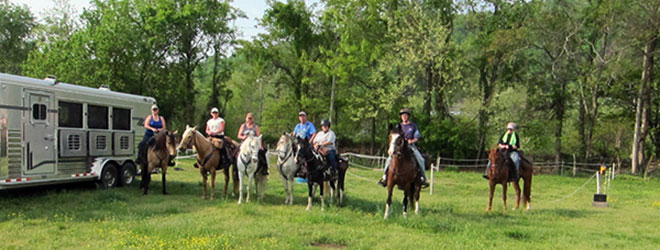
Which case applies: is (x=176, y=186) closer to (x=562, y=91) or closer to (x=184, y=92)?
(x=184, y=92)

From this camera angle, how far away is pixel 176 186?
1541 centimetres

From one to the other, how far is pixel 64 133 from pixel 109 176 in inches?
85.4

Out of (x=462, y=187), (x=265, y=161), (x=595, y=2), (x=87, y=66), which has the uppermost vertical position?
(x=595, y=2)

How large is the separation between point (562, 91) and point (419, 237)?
3048 cm

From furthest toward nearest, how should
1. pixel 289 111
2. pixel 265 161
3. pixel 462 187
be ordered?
pixel 289 111
pixel 462 187
pixel 265 161

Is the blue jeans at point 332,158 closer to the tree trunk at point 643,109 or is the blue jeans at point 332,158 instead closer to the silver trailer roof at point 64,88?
the silver trailer roof at point 64,88

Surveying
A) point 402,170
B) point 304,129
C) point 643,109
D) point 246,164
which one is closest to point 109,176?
point 246,164

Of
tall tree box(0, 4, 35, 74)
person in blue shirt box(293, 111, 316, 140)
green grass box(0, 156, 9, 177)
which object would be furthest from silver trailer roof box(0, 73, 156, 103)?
tall tree box(0, 4, 35, 74)

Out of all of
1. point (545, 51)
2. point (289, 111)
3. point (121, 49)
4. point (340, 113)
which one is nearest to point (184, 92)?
point (121, 49)

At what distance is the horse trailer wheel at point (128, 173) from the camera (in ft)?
48.3

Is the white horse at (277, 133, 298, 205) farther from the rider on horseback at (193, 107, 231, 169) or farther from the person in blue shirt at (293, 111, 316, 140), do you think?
the rider on horseback at (193, 107, 231, 169)

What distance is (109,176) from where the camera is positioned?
46.2ft

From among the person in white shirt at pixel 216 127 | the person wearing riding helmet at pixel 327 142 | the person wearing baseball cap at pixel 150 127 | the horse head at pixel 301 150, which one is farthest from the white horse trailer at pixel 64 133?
the person wearing riding helmet at pixel 327 142

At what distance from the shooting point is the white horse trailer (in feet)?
35.3
